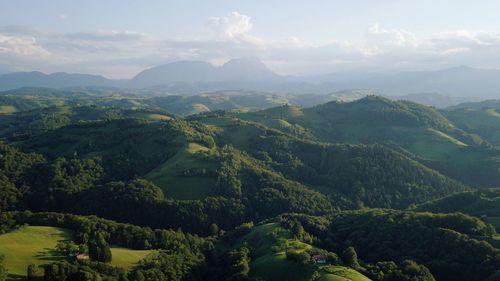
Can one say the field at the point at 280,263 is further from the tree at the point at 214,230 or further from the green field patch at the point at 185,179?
the green field patch at the point at 185,179

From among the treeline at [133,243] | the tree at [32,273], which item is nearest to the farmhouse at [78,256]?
the treeline at [133,243]

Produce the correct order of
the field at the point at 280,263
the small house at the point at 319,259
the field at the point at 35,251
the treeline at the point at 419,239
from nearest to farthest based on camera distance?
the field at the point at 35,251 → the field at the point at 280,263 → the treeline at the point at 419,239 → the small house at the point at 319,259

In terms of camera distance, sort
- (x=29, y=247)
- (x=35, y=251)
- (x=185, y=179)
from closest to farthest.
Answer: (x=35, y=251), (x=29, y=247), (x=185, y=179)

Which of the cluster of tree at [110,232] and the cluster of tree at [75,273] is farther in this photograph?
the cluster of tree at [110,232]

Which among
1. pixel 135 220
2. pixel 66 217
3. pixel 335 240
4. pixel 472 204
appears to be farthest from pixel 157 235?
pixel 472 204

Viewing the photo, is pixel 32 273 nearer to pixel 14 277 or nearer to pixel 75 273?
pixel 14 277

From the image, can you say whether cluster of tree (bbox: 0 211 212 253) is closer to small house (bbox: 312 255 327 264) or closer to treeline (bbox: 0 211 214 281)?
treeline (bbox: 0 211 214 281)

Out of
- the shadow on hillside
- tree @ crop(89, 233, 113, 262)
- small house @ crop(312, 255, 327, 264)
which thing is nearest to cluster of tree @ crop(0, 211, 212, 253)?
tree @ crop(89, 233, 113, 262)

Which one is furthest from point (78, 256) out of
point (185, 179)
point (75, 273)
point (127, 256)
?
point (185, 179)
